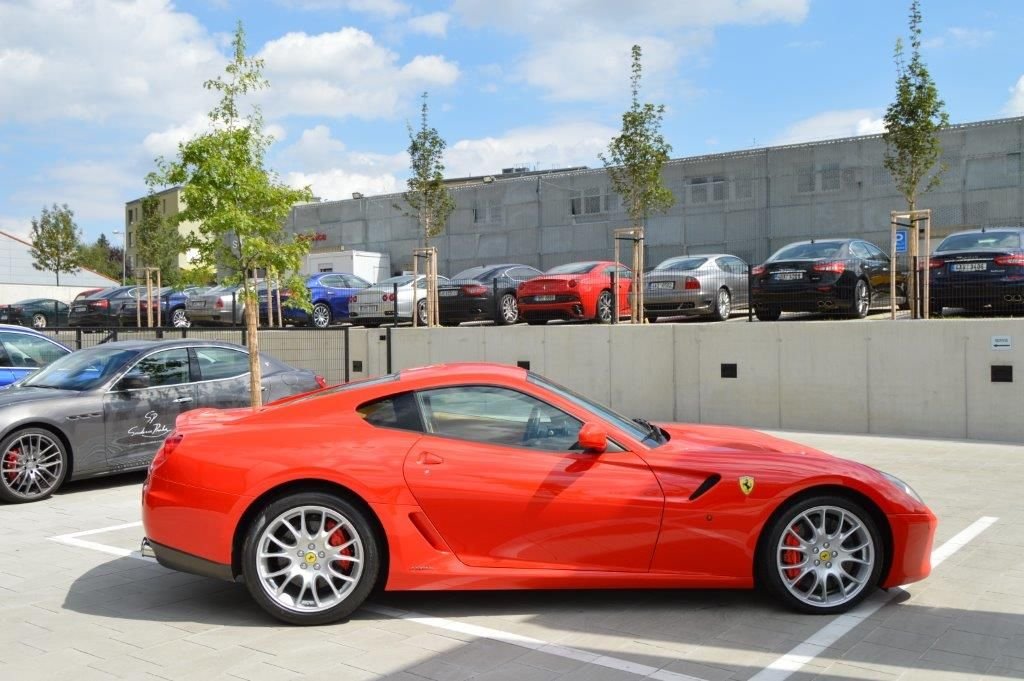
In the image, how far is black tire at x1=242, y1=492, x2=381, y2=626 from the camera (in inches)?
191

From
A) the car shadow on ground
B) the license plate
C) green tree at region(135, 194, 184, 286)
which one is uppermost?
green tree at region(135, 194, 184, 286)

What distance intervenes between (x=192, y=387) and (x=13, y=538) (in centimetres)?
273

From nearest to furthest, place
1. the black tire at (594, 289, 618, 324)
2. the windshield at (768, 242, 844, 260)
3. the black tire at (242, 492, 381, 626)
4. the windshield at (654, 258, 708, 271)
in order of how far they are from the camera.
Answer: the black tire at (242, 492, 381, 626), the windshield at (768, 242, 844, 260), the windshield at (654, 258, 708, 271), the black tire at (594, 289, 618, 324)

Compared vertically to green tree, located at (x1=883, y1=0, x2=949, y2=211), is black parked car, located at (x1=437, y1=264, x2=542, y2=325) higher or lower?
lower

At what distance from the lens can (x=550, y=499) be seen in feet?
16.1

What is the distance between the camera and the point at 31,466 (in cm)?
855

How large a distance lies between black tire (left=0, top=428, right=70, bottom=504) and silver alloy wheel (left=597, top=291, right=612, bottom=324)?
37.8 ft

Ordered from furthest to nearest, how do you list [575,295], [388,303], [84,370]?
1. [388,303]
2. [575,295]
3. [84,370]

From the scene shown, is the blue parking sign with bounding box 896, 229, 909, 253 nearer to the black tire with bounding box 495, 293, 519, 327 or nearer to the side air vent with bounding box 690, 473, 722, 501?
the black tire with bounding box 495, 293, 519, 327

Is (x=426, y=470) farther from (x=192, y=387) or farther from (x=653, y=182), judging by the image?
(x=653, y=182)

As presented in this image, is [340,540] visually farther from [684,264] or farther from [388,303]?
[388,303]

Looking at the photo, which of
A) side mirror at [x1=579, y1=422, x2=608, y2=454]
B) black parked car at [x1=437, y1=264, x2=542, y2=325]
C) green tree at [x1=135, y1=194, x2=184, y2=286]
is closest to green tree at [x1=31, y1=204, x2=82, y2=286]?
green tree at [x1=135, y1=194, x2=184, y2=286]

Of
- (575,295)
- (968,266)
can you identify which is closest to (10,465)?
(575,295)

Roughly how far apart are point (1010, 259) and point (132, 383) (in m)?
12.2
